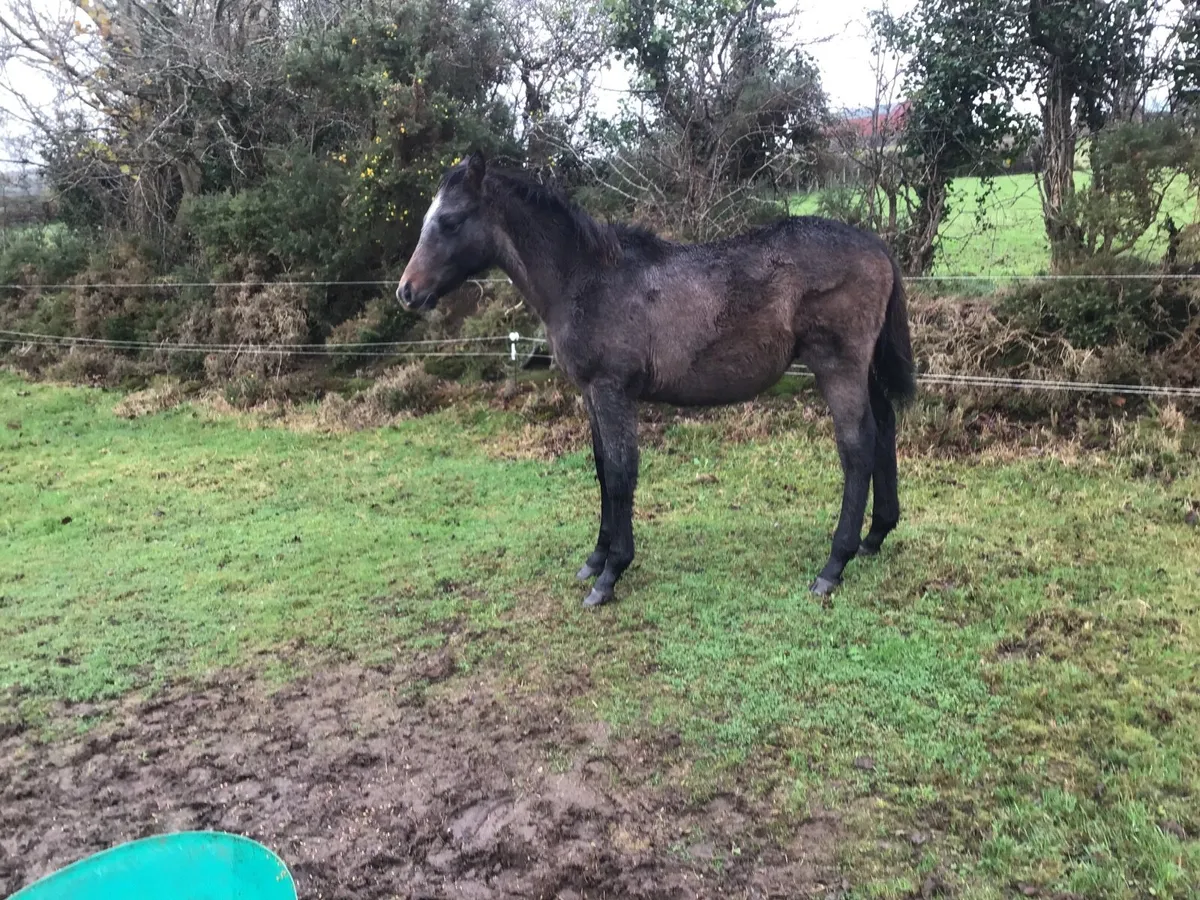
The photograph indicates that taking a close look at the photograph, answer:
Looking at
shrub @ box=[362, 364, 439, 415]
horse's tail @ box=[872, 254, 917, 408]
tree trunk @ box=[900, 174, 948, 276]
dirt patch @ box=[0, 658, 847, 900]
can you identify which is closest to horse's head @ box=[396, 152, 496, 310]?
dirt patch @ box=[0, 658, 847, 900]

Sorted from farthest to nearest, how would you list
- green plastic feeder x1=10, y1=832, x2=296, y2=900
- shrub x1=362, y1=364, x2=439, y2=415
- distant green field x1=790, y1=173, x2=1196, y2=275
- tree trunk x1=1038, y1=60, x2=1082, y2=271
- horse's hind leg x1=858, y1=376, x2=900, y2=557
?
shrub x1=362, y1=364, x2=439, y2=415
distant green field x1=790, y1=173, x2=1196, y2=275
tree trunk x1=1038, y1=60, x2=1082, y2=271
horse's hind leg x1=858, y1=376, x2=900, y2=557
green plastic feeder x1=10, y1=832, x2=296, y2=900

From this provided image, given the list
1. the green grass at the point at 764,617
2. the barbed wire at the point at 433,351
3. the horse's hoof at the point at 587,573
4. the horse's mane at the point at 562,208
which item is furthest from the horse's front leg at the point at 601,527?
the barbed wire at the point at 433,351

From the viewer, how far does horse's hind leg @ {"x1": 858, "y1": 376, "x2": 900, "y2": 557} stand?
4379 mm

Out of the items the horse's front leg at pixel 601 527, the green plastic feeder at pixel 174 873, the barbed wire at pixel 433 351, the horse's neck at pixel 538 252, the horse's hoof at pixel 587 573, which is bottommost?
the green plastic feeder at pixel 174 873

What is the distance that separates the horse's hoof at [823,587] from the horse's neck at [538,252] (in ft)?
6.34

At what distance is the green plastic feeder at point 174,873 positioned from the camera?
84.6 inches

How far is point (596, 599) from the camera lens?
423 cm

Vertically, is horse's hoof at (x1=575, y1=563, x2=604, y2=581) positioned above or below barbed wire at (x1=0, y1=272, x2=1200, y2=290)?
below

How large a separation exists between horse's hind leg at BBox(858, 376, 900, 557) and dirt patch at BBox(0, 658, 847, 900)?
213 centimetres

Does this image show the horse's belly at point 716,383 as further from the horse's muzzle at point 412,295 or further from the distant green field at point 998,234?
the distant green field at point 998,234

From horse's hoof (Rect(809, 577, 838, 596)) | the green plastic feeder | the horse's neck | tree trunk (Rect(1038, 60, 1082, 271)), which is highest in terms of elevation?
tree trunk (Rect(1038, 60, 1082, 271))

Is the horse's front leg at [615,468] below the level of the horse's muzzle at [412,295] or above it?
Result: below

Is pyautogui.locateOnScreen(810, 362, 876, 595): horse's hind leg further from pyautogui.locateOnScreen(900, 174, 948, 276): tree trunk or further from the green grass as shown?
pyautogui.locateOnScreen(900, 174, 948, 276): tree trunk

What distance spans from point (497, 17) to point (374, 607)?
33.7 ft
